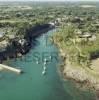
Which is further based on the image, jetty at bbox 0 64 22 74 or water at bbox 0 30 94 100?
jetty at bbox 0 64 22 74

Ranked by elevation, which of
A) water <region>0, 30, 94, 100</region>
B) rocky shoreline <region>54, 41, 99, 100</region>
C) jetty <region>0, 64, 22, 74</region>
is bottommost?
water <region>0, 30, 94, 100</region>

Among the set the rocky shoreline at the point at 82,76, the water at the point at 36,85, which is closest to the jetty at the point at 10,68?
the water at the point at 36,85

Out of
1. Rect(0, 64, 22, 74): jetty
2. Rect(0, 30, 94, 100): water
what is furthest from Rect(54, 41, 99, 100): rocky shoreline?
Rect(0, 64, 22, 74): jetty

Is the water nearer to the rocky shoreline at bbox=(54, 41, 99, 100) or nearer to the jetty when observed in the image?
the jetty

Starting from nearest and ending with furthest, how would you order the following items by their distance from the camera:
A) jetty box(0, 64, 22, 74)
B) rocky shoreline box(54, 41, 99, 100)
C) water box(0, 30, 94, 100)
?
water box(0, 30, 94, 100)
rocky shoreline box(54, 41, 99, 100)
jetty box(0, 64, 22, 74)

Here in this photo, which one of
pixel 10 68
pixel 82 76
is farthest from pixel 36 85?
pixel 10 68

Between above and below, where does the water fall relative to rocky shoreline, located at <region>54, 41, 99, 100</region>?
below

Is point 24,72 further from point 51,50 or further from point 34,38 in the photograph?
point 34,38

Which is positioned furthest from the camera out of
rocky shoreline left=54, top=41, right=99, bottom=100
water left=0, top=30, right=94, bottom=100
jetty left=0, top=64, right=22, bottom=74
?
jetty left=0, top=64, right=22, bottom=74

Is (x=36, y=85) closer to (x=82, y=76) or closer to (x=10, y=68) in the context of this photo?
(x=82, y=76)

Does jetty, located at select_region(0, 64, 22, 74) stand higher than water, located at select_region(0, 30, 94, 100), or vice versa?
jetty, located at select_region(0, 64, 22, 74)

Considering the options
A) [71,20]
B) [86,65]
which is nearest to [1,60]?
[86,65]
